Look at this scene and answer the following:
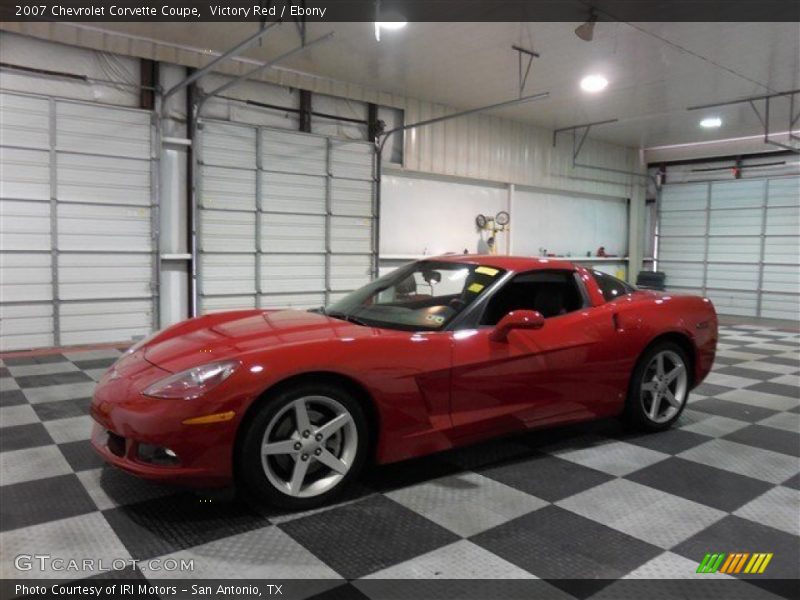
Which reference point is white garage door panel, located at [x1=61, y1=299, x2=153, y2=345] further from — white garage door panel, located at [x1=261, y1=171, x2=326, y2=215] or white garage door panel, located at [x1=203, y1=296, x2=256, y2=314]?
white garage door panel, located at [x1=261, y1=171, x2=326, y2=215]

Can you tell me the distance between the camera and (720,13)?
22.4ft

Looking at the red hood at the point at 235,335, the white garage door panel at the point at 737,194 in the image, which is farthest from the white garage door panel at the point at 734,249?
the red hood at the point at 235,335

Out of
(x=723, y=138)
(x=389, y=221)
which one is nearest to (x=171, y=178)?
(x=389, y=221)

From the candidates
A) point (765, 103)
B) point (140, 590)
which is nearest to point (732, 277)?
point (765, 103)

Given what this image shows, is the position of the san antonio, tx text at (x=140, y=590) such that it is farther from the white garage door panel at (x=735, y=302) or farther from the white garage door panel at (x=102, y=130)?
the white garage door panel at (x=735, y=302)

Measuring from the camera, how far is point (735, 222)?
14977 millimetres

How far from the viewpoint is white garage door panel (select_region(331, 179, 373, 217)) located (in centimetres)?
1041

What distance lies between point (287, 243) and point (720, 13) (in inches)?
274

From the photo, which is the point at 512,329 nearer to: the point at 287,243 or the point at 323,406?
the point at 323,406

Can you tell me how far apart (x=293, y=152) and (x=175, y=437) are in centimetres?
797

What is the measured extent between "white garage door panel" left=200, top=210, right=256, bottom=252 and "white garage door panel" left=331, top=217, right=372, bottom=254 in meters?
1.57

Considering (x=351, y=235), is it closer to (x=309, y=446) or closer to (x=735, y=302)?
(x=309, y=446)

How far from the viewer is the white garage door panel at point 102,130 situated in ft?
25.2

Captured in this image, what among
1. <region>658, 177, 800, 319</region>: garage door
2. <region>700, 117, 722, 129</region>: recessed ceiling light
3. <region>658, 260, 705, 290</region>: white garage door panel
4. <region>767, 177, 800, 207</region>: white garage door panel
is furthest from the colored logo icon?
<region>658, 260, 705, 290</region>: white garage door panel
